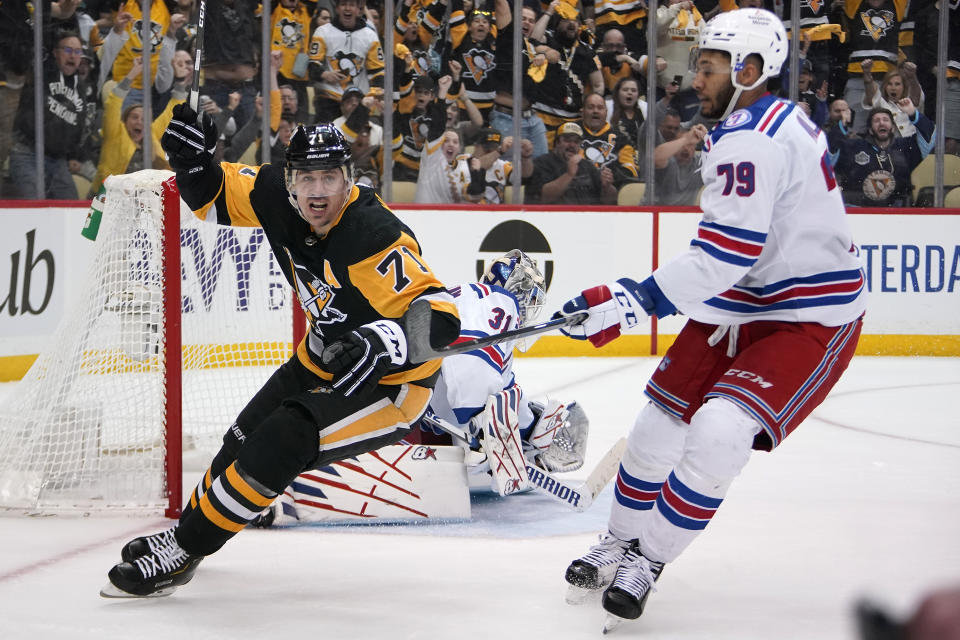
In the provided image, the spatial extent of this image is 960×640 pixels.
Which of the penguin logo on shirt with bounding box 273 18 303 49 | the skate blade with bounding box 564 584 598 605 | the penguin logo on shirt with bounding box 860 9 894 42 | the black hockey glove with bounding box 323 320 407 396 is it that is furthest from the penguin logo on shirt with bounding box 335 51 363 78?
the skate blade with bounding box 564 584 598 605

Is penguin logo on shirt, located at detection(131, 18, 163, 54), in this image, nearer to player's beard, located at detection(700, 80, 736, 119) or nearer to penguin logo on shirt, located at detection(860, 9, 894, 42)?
penguin logo on shirt, located at detection(860, 9, 894, 42)

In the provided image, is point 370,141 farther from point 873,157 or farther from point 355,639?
point 355,639

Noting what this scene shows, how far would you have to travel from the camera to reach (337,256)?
235cm

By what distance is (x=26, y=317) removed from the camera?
5.53m

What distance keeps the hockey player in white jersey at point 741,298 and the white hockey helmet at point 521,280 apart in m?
1.04

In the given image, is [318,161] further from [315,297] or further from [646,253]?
[646,253]

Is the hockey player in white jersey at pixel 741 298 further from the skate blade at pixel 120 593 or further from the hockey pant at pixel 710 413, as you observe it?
the skate blade at pixel 120 593

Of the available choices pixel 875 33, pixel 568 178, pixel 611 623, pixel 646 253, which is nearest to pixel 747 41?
pixel 611 623

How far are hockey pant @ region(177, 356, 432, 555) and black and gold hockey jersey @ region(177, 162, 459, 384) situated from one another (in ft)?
0.29

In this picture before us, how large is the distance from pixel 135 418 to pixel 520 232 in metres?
3.90

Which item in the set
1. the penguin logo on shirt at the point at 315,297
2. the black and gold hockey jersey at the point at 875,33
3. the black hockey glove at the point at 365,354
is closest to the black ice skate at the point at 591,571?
the black hockey glove at the point at 365,354

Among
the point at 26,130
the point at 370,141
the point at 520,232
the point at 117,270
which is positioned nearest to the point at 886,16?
the point at 520,232

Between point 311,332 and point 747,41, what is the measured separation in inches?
44.1

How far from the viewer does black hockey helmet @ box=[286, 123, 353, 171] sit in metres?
2.31
